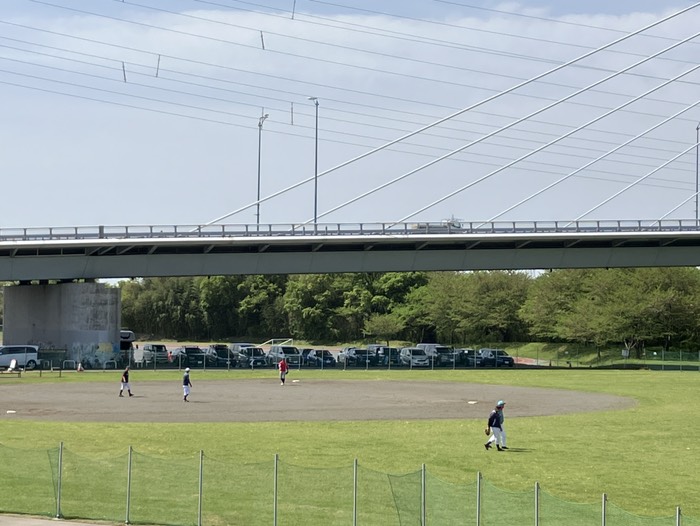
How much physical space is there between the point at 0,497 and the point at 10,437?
41.2 feet

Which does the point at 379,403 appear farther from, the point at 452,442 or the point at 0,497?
the point at 0,497

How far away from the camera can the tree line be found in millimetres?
100050

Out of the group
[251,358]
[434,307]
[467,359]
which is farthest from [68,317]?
[434,307]

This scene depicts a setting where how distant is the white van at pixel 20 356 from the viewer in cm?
7938

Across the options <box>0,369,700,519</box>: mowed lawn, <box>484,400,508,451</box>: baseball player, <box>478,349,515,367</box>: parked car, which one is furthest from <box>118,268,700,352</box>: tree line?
<box>484,400,508,451</box>: baseball player

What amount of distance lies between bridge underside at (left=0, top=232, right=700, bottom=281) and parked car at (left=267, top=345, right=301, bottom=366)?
20.4 feet

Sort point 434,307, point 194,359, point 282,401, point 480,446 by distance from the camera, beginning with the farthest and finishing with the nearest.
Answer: point 434,307 < point 194,359 < point 282,401 < point 480,446

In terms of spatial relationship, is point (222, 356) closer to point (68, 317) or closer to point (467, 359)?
point (68, 317)

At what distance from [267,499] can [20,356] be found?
192 feet

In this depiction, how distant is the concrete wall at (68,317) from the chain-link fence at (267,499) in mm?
58186

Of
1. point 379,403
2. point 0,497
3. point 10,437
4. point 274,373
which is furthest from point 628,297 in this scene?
point 0,497

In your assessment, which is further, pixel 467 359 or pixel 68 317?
pixel 467 359

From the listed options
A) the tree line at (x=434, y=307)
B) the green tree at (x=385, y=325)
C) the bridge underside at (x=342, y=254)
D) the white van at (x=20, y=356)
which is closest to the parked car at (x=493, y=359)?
the bridge underside at (x=342, y=254)

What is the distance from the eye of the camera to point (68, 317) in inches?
3413
